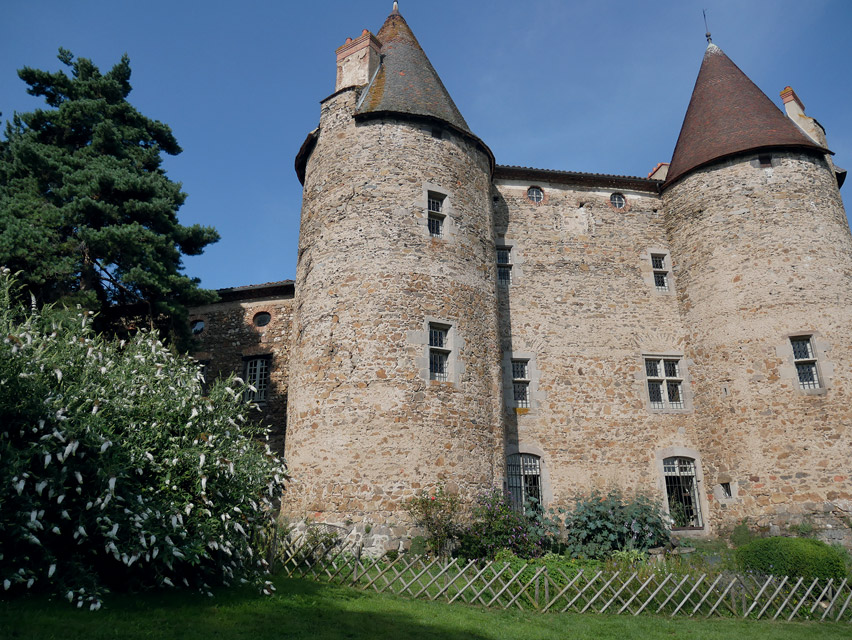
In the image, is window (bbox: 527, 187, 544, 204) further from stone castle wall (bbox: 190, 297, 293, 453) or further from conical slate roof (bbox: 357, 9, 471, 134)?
stone castle wall (bbox: 190, 297, 293, 453)

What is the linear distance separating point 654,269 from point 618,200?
8.58 feet

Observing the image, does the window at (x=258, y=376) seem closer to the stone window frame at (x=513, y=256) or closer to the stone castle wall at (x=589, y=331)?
the stone castle wall at (x=589, y=331)

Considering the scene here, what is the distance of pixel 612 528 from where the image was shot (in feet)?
45.1

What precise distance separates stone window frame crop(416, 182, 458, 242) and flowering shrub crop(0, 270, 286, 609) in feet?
23.0

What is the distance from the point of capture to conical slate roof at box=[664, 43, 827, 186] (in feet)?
58.0

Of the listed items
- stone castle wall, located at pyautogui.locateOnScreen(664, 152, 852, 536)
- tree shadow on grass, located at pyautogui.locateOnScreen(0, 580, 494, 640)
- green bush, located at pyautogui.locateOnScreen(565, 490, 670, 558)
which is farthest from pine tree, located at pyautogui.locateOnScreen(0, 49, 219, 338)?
stone castle wall, located at pyautogui.locateOnScreen(664, 152, 852, 536)

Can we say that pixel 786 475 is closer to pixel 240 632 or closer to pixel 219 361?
pixel 240 632

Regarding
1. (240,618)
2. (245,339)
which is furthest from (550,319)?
(240,618)

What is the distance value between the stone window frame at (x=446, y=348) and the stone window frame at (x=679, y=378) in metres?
6.73

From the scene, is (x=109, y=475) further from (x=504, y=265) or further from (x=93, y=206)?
(x=504, y=265)

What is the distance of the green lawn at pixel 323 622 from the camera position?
22.0 ft

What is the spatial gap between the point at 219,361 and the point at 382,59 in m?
10.6

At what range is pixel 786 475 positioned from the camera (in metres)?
14.7

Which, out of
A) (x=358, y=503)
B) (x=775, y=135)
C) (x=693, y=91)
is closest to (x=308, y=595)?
(x=358, y=503)
